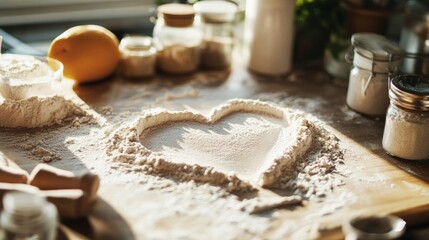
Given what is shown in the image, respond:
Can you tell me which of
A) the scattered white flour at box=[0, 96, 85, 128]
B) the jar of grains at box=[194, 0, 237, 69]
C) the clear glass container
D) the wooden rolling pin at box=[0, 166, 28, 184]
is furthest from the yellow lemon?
the clear glass container

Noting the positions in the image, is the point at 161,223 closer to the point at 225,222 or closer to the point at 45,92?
the point at 225,222

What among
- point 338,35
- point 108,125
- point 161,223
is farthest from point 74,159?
point 338,35

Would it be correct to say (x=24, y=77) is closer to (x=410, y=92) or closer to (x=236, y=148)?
(x=236, y=148)

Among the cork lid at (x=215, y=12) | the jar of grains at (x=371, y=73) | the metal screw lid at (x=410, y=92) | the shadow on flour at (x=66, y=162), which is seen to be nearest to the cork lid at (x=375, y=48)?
the jar of grains at (x=371, y=73)

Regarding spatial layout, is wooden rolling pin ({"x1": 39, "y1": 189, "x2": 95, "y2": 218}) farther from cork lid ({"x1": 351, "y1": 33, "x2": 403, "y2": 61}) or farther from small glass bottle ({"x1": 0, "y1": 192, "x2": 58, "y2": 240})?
cork lid ({"x1": 351, "y1": 33, "x2": 403, "y2": 61})

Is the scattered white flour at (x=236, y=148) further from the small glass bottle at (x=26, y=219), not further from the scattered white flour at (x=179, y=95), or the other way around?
the small glass bottle at (x=26, y=219)
